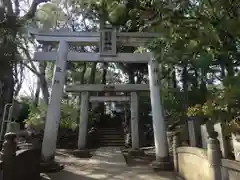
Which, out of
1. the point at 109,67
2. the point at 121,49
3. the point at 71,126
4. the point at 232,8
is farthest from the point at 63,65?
the point at 109,67

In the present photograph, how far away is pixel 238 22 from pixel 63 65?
6210mm

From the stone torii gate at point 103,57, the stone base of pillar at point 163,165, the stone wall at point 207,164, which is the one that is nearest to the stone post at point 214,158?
the stone wall at point 207,164

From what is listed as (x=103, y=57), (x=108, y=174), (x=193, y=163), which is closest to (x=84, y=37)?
(x=103, y=57)

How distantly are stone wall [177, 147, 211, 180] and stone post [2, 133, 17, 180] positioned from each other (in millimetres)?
3588

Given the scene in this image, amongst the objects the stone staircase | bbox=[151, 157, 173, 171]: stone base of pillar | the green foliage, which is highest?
the green foliage

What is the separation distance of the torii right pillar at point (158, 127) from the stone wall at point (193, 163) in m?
0.87

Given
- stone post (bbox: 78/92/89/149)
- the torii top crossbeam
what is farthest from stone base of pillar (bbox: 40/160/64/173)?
stone post (bbox: 78/92/89/149)

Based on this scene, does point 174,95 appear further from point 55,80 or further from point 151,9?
point 151,9

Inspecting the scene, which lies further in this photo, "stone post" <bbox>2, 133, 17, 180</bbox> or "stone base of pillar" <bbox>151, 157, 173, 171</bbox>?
"stone base of pillar" <bbox>151, 157, 173, 171</bbox>

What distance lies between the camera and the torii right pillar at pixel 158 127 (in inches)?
323

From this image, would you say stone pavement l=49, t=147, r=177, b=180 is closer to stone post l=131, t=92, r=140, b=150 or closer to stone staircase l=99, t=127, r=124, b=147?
stone post l=131, t=92, r=140, b=150

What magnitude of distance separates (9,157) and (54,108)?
12.5ft

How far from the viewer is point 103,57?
9.06 metres

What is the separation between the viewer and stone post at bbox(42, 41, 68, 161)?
790 centimetres
